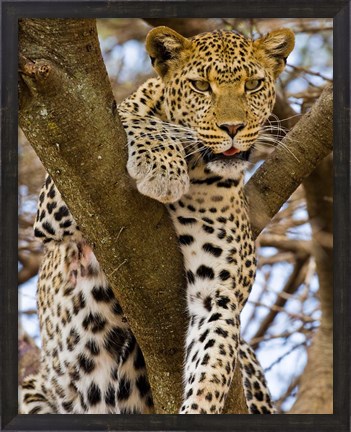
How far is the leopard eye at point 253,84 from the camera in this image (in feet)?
13.4

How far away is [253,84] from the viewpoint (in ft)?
13.5

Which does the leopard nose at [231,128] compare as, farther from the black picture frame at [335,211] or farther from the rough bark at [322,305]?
the rough bark at [322,305]

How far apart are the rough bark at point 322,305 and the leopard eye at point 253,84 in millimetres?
793

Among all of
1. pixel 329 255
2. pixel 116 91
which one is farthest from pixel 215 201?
pixel 116 91

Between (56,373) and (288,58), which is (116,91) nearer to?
(288,58)

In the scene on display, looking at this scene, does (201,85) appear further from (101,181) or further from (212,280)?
(212,280)

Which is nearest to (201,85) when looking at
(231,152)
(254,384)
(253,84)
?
(253,84)

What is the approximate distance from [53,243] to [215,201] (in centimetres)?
75

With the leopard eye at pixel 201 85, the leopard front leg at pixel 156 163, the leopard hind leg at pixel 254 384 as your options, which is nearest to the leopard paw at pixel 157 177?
the leopard front leg at pixel 156 163

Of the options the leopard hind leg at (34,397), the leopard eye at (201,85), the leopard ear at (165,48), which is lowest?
the leopard hind leg at (34,397)

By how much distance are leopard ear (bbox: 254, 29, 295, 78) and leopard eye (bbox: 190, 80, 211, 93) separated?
0.96 feet

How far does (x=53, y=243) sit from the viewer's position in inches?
172

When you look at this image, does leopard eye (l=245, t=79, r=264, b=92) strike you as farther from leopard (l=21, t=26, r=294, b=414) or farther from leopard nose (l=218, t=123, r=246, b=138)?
leopard nose (l=218, t=123, r=246, b=138)

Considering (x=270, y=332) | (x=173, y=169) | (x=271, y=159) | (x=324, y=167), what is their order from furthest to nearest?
(x=270, y=332)
(x=324, y=167)
(x=271, y=159)
(x=173, y=169)
